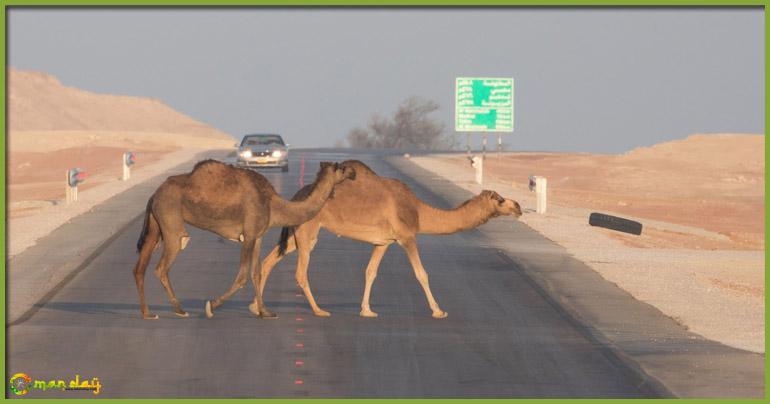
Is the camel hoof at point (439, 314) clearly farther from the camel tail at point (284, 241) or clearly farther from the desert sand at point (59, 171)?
the desert sand at point (59, 171)

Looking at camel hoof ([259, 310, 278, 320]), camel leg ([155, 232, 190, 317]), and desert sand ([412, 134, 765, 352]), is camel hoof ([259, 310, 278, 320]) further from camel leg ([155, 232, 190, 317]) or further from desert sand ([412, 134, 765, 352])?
desert sand ([412, 134, 765, 352])

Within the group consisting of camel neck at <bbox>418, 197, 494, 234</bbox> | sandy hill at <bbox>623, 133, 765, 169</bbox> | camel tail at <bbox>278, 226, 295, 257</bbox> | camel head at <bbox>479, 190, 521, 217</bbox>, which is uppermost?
sandy hill at <bbox>623, 133, 765, 169</bbox>

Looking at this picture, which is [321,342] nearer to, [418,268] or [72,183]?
[418,268]

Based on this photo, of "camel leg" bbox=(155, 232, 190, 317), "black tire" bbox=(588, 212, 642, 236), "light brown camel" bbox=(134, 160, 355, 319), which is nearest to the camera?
"light brown camel" bbox=(134, 160, 355, 319)

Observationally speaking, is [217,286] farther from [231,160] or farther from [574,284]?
[231,160]

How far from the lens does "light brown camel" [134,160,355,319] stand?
1881cm

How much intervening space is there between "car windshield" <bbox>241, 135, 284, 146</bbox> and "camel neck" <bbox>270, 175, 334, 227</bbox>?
149ft

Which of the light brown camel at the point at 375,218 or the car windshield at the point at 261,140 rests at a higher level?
the car windshield at the point at 261,140

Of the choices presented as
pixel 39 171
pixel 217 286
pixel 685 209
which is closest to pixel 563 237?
pixel 217 286

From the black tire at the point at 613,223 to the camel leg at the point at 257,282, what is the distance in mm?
16115

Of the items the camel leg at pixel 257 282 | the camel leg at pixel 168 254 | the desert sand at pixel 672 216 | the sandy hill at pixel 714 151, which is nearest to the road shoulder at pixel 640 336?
the desert sand at pixel 672 216

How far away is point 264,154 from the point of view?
63.2 metres

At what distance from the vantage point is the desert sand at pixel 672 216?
23.8 meters

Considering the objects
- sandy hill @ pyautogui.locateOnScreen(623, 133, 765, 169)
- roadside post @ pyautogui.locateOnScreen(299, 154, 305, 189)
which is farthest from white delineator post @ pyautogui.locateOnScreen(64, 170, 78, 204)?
sandy hill @ pyautogui.locateOnScreen(623, 133, 765, 169)
